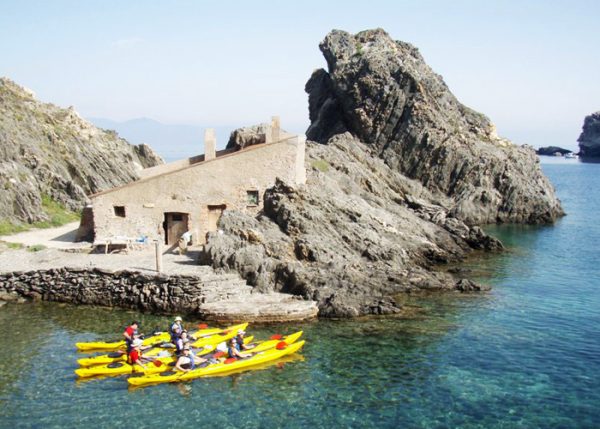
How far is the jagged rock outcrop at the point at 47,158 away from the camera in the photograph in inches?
1917

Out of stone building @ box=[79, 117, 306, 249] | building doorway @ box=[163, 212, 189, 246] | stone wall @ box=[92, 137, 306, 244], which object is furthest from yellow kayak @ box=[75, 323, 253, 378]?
building doorway @ box=[163, 212, 189, 246]

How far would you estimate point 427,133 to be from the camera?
75.8 m

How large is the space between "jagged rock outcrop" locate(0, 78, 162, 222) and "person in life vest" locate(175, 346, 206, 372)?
27.0 metres

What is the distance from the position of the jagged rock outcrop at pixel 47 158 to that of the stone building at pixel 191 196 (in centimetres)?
975

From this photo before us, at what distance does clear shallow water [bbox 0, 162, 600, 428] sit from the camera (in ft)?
69.9

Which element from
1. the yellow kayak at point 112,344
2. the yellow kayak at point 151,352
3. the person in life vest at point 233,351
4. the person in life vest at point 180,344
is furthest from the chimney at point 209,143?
the person in life vest at point 233,351

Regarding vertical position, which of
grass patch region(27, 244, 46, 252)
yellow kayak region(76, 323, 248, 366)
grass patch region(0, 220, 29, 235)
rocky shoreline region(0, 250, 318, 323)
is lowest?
yellow kayak region(76, 323, 248, 366)

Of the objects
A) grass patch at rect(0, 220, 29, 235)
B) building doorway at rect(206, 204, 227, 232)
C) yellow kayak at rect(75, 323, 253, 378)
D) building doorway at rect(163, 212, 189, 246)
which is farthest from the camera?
grass patch at rect(0, 220, 29, 235)

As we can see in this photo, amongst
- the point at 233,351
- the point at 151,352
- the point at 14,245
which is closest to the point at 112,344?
the point at 151,352

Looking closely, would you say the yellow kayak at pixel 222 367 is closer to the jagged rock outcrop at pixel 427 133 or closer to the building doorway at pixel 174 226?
the building doorway at pixel 174 226

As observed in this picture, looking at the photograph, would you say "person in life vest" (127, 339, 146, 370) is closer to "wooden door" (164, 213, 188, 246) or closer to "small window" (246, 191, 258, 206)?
"wooden door" (164, 213, 188, 246)

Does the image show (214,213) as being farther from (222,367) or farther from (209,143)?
(222,367)

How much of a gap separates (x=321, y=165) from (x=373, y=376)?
117 ft

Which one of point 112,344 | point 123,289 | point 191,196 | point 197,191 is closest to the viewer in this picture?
point 112,344
